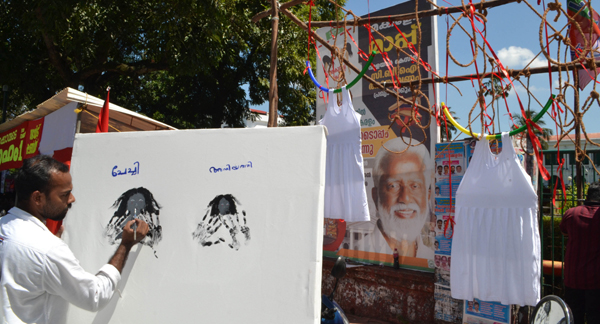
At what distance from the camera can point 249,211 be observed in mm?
1774

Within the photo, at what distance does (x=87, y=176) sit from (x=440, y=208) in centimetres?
377

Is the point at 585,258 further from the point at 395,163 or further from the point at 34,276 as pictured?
the point at 34,276

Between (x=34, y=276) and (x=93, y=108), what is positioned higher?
(x=93, y=108)

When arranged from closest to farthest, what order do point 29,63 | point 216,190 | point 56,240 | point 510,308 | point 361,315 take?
point 56,240 → point 216,190 → point 510,308 → point 361,315 → point 29,63

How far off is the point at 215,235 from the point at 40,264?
2.11 feet

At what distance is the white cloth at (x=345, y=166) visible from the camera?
343 cm

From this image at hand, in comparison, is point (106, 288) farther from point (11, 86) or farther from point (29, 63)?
point (11, 86)

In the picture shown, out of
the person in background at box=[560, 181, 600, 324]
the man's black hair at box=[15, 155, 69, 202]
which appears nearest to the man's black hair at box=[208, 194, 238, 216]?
the man's black hair at box=[15, 155, 69, 202]

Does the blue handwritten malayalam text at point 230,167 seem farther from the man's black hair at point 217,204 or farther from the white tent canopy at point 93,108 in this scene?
the white tent canopy at point 93,108

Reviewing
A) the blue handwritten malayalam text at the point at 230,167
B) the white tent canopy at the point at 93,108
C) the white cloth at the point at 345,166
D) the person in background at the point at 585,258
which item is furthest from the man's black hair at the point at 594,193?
the white tent canopy at the point at 93,108

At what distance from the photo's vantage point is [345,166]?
348cm

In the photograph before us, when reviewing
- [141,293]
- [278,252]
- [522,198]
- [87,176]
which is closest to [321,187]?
[278,252]

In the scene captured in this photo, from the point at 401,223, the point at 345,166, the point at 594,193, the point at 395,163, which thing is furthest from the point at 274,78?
the point at 401,223

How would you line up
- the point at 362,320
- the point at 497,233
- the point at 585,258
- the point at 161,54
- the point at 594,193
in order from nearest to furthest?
the point at 497,233 → the point at 585,258 → the point at 594,193 → the point at 362,320 → the point at 161,54
